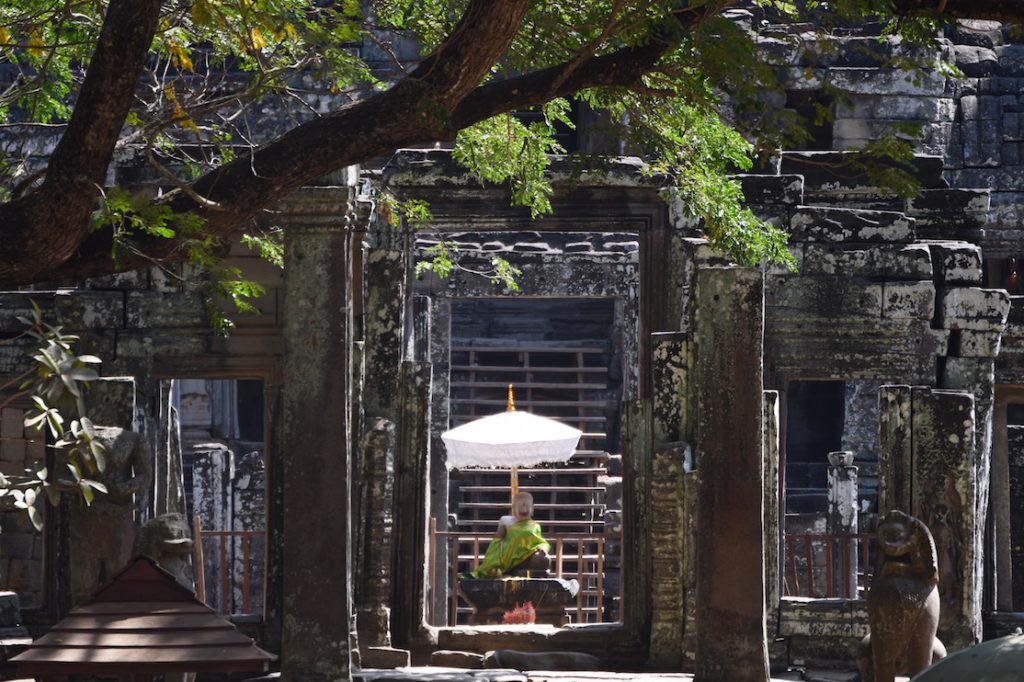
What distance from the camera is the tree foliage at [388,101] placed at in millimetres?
7930

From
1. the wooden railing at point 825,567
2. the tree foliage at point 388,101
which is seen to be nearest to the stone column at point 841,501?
the wooden railing at point 825,567

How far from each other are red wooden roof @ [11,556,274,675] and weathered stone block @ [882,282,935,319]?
7.51 meters

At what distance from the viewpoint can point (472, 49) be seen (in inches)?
327

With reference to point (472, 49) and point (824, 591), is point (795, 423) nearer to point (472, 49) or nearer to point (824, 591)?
point (824, 591)

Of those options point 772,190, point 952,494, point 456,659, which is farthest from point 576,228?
point 952,494

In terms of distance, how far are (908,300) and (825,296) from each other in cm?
61

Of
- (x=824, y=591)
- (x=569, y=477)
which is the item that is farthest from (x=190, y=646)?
(x=569, y=477)

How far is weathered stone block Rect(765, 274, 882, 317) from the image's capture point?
536 inches

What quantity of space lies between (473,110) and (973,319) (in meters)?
6.04

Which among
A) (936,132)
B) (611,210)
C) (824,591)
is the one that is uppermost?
(936,132)

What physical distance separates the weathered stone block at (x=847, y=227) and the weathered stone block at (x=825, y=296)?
348 millimetres

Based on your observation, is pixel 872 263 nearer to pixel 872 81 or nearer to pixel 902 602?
pixel 902 602

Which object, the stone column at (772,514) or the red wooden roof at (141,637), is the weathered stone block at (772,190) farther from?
the red wooden roof at (141,637)

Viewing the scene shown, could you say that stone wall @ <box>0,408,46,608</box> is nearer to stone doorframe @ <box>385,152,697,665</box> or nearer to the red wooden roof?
stone doorframe @ <box>385,152,697,665</box>
